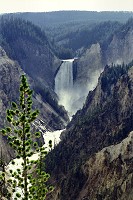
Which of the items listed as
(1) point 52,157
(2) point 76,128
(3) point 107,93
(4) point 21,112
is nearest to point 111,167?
(1) point 52,157

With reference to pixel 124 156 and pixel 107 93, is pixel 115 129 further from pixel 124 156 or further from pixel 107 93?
pixel 107 93

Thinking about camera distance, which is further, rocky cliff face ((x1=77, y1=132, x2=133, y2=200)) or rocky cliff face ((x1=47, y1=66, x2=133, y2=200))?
rocky cliff face ((x1=47, y1=66, x2=133, y2=200))

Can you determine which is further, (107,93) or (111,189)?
(107,93)

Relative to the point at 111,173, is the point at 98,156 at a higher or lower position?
higher

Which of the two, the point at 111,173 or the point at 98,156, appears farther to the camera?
the point at 98,156

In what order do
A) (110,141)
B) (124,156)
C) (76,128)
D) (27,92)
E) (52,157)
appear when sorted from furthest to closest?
(76,128), (52,157), (110,141), (124,156), (27,92)

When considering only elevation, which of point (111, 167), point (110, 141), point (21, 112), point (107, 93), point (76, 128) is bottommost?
point (21, 112)

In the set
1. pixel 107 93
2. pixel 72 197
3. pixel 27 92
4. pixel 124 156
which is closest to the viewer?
pixel 27 92

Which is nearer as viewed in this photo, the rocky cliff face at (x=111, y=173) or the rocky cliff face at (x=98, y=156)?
the rocky cliff face at (x=111, y=173)
